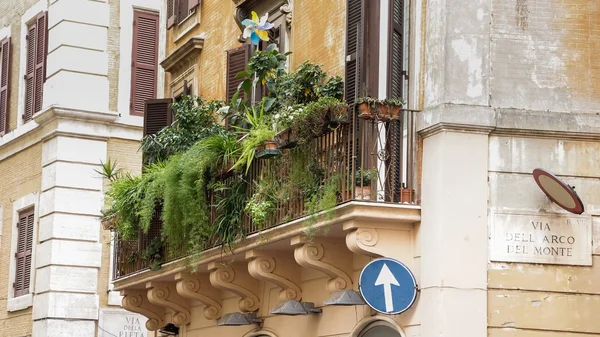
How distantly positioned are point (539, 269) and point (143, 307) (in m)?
8.46

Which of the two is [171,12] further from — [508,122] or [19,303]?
[508,122]

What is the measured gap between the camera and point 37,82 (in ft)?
93.3

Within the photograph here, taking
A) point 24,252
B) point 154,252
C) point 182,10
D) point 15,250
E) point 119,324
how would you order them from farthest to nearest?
point 15,250, point 24,252, point 119,324, point 182,10, point 154,252

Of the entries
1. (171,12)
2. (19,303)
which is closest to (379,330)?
A: (171,12)

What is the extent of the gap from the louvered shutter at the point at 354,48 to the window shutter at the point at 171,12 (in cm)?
756

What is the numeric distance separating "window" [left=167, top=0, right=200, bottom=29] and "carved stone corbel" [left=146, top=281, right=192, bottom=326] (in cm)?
469

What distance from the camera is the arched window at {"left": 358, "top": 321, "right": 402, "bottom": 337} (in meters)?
13.8

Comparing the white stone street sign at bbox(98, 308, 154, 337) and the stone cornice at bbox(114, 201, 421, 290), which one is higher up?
the stone cornice at bbox(114, 201, 421, 290)

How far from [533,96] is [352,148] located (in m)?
1.83

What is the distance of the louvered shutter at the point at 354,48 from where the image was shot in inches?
570

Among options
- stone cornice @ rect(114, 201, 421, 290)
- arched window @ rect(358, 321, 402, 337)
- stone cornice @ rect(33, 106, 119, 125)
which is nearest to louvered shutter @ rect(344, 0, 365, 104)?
stone cornice @ rect(114, 201, 421, 290)

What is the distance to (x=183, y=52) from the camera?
70.3 ft

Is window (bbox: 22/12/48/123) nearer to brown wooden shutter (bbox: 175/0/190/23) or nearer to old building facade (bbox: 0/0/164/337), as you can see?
old building facade (bbox: 0/0/164/337)

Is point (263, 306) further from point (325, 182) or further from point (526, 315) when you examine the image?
point (526, 315)
